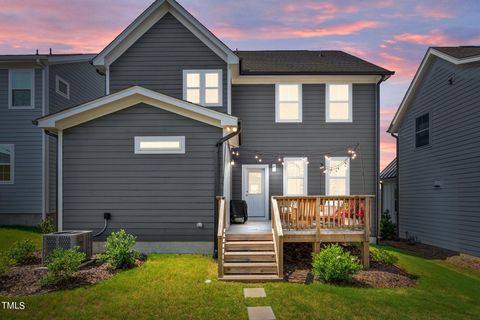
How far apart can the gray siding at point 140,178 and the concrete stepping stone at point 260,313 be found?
173 inches

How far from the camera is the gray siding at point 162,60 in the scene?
14.0m

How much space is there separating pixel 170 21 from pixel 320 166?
8300 millimetres

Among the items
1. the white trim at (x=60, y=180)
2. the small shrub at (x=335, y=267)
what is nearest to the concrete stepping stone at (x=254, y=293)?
the small shrub at (x=335, y=267)

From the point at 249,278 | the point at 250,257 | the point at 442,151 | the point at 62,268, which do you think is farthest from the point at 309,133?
the point at 62,268

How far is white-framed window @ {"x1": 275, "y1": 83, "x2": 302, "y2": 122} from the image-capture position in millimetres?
15234

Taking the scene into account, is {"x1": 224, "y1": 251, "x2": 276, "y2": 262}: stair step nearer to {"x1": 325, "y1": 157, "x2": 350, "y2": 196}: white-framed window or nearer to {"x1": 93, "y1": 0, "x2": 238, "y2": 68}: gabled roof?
{"x1": 325, "y1": 157, "x2": 350, "y2": 196}: white-framed window

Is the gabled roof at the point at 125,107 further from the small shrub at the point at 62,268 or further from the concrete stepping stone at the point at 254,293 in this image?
the concrete stepping stone at the point at 254,293

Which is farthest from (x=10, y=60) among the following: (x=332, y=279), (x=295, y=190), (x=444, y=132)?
(x=444, y=132)

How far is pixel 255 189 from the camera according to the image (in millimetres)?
15211

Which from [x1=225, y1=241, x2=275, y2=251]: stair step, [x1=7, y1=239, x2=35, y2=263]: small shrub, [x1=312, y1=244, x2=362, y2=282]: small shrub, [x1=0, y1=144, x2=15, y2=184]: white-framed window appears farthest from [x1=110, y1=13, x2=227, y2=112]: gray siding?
[x1=312, y1=244, x2=362, y2=282]: small shrub

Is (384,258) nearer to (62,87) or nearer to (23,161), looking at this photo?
(23,161)

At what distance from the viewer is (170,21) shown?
13953 millimetres

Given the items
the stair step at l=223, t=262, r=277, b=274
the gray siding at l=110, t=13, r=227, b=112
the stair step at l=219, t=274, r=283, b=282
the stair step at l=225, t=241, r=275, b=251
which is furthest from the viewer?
the gray siding at l=110, t=13, r=227, b=112

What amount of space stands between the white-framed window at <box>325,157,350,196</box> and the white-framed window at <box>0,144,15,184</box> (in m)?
13.8
